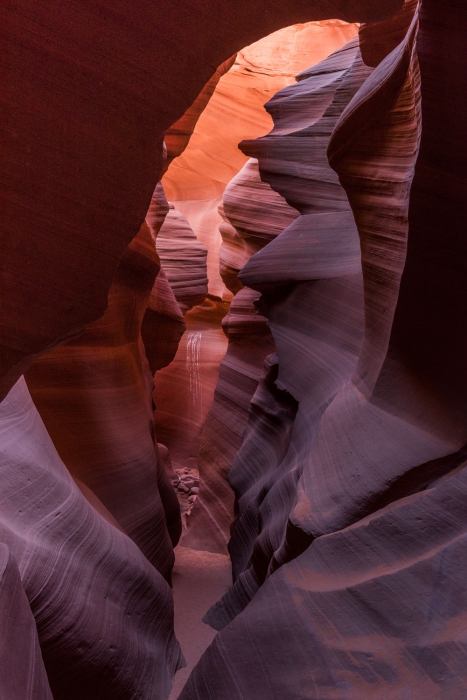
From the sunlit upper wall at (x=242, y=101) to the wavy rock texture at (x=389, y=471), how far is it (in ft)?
23.8

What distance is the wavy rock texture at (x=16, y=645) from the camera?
2.04 m

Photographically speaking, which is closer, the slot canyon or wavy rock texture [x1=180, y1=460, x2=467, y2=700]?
the slot canyon

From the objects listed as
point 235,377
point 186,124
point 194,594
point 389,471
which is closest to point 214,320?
point 235,377

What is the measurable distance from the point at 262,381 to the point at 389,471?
3.20 m

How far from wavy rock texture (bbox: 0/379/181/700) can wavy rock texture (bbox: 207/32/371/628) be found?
3.01ft

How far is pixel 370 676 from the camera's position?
7.40 ft

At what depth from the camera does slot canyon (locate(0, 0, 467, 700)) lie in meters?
1.77

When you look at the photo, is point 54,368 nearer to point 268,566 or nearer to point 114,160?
point 268,566

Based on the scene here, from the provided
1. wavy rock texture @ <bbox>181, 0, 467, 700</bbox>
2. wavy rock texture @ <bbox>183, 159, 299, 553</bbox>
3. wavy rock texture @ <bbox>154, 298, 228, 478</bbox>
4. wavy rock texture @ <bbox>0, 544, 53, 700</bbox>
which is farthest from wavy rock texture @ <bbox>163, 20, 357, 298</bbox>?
wavy rock texture @ <bbox>0, 544, 53, 700</bbox>

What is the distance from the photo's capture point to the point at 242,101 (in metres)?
11.8

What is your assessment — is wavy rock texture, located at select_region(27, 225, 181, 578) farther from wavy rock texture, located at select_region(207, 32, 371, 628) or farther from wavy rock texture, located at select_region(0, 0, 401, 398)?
wavy rock texture, located at select_region(0, 0, 401, 398)

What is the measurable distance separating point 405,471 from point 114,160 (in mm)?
2123

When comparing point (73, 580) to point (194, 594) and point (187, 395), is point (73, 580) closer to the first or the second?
point (194, 594)

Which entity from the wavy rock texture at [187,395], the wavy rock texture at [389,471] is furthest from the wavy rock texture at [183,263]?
the wavy rock texture at [389,471]
